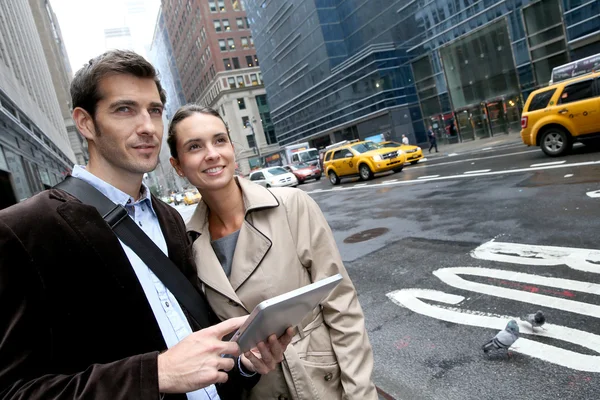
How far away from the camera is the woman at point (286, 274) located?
1.71m

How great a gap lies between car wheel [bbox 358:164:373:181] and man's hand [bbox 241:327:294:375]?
52.0ft

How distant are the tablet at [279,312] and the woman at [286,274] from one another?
40 cm

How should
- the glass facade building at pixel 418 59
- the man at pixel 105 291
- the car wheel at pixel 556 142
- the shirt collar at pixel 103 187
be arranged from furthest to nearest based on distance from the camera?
the glass facade building at pixel 418 59
the car wheel at pixel 556 142
the shirt collar at pixel 103 187
the man at pixel 105 291

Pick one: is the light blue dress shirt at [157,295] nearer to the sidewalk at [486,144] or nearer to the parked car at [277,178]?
the parked car at [277,178]

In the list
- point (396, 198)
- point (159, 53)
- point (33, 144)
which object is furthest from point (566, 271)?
point (159, 53)

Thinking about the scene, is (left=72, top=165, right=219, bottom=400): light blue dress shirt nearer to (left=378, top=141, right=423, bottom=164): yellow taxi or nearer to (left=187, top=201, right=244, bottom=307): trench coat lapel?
(left=187, top=201, right=244, bottom=307): trench coat lapel

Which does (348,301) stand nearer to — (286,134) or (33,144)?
(33,144)

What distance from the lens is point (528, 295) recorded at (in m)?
3.75

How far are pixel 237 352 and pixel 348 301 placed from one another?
28.9 inches

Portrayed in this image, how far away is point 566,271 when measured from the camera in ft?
13.4

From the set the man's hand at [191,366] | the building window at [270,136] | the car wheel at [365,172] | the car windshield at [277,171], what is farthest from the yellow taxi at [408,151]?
the building window at [270,136]

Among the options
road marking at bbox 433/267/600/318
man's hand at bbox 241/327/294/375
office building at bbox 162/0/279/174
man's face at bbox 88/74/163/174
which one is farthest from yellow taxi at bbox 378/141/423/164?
office building at bbox 162/0/279/174

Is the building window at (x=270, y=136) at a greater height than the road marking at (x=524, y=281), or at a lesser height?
greater

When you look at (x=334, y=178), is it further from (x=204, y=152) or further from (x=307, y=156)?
(x=204, y=152)
